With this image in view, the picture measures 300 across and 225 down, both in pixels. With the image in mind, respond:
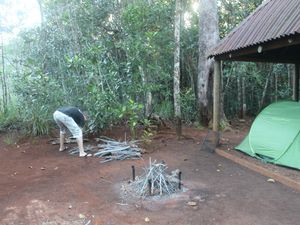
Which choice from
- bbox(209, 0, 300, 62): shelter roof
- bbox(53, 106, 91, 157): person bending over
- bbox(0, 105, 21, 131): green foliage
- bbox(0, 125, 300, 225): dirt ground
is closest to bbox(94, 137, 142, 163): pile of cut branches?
bbox(0, 125, 300, 225): dirt ground

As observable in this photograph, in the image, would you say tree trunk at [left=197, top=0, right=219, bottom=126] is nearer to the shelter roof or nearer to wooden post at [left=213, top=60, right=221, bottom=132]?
the shelter roof

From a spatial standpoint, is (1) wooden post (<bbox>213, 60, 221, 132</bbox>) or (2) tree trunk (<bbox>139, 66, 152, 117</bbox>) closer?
(1) wooden post (<bbox>213, 60, 221, 132</bbox>)

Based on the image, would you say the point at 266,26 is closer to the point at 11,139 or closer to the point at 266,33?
the point at 266,33

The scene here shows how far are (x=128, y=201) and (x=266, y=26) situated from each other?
3.98 metres

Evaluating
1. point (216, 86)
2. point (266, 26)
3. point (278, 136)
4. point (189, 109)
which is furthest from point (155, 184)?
point (189, 109)

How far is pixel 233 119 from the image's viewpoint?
12812 millimetres

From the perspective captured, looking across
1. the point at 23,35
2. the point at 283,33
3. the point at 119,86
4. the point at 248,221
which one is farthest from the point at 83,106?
the point at 248,221

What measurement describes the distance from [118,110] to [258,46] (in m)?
3.46

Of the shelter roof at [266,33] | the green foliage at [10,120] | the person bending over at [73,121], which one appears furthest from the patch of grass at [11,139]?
the shelter roof at [266,33]

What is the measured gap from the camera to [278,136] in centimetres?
598

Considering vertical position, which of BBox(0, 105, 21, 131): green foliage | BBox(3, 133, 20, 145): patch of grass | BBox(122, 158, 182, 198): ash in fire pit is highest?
BBox(0, 105, 21, 131): green foliage

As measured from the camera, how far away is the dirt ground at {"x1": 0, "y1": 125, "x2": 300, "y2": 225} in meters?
3.84

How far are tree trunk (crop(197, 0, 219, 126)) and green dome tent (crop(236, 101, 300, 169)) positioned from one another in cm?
380

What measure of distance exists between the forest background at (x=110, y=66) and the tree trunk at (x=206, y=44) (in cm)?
19
